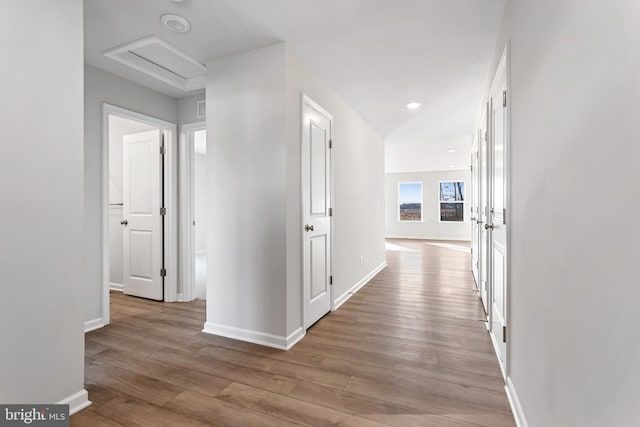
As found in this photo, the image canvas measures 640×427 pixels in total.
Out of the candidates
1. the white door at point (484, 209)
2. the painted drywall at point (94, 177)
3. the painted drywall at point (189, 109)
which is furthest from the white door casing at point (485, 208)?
the painted drywall at point (94, 177)

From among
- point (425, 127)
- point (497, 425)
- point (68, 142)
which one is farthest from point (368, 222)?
point (68, 142)

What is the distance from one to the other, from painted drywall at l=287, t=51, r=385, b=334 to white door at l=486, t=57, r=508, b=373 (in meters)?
1.55

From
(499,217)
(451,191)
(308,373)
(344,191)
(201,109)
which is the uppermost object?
(201,109)

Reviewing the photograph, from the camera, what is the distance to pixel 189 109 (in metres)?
3.77

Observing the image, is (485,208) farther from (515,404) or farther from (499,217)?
(515,404)

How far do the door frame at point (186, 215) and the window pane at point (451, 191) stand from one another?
31.3ft

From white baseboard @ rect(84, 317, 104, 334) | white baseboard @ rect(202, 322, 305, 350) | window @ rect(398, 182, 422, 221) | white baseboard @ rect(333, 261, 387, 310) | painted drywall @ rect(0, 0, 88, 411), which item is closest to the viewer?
painted drywall @ rect(0, 0, 88, 411)

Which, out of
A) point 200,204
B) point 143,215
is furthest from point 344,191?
point 200,204

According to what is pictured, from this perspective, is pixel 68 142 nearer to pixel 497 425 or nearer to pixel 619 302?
pixel 619 302

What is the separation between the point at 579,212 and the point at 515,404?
4.26 ft

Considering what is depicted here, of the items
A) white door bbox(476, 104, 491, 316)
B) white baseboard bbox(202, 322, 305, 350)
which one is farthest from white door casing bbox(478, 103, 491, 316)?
white baseboard bbox(202, 322, 305, 350)

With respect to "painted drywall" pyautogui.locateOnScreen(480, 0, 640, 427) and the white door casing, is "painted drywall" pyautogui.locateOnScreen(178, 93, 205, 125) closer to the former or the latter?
the white door casing

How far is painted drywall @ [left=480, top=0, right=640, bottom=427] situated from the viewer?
71cm

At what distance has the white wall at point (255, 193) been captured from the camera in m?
2.52
